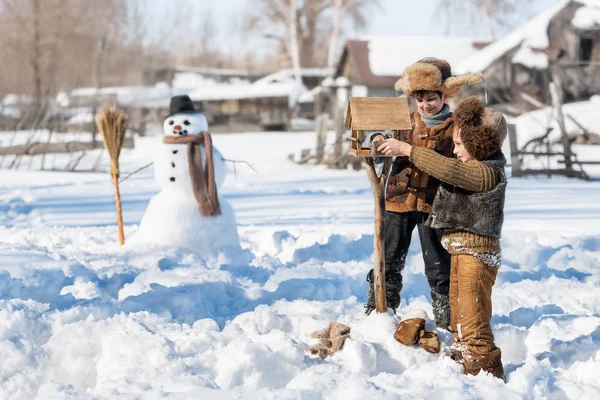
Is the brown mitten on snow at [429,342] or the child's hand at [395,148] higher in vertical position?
the child's hand at [395,148]

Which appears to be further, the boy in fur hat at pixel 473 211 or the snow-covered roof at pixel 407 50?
the snow-covered roof at pixel 407 50

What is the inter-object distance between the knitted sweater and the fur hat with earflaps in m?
0.43

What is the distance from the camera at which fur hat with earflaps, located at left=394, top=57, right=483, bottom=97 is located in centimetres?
333

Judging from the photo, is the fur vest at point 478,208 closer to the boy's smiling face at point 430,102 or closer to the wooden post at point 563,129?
the boy's smiling face at point 430,102

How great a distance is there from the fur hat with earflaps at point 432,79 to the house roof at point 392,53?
2601 centimetres

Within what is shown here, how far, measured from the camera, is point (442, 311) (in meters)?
3.57

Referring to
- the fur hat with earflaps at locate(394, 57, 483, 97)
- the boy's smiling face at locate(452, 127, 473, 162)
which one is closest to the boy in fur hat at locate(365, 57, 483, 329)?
the fur hat with earflaps at locate(394, 57, 483, 97)

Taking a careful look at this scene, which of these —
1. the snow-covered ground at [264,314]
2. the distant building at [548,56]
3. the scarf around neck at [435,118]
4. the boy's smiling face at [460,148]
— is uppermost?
the distant building at [548,56]

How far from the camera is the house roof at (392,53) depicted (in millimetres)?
29359

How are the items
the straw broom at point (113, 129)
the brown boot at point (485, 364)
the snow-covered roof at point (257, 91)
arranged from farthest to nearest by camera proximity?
the snow-covered roof at point (257, 91)
the straw broom at point (113, 129)
the brown boot at point (485, 364)

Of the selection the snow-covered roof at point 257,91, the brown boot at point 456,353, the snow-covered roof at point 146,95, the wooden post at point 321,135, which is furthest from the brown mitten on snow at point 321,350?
the snow-covered roof at point 146,95

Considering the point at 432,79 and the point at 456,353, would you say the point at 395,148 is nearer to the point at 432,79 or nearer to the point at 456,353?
the point at 432,79

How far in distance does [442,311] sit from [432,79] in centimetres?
113

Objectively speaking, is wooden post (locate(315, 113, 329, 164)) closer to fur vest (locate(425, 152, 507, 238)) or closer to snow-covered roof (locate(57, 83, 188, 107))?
fur vest (locate(425, 152, 507, 238))
